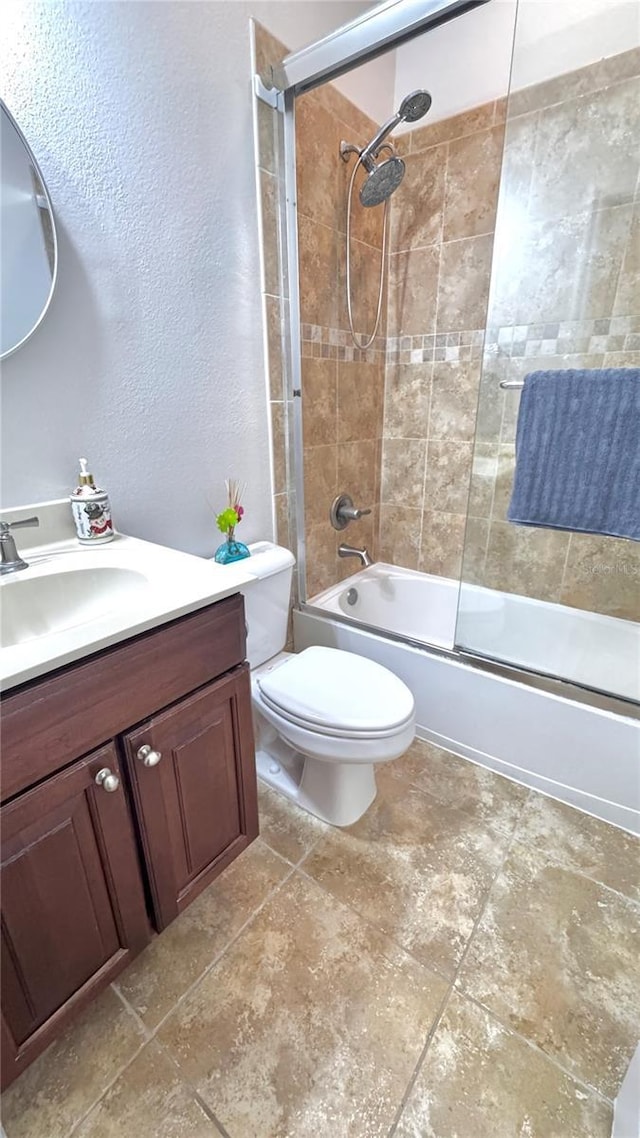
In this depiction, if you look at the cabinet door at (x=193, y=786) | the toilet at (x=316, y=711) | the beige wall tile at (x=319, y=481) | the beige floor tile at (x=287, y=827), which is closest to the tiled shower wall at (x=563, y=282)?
the beige wall tile at (x=319, y=481)

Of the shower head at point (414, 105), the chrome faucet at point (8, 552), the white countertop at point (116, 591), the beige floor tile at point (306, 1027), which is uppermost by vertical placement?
the shower head at point (414, 105)

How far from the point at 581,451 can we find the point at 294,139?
1294 mm

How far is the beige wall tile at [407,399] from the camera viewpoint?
2023 millimetres

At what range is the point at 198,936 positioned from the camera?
3.50 feet

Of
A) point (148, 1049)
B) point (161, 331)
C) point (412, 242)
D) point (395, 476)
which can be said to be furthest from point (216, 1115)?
point (412, 242)

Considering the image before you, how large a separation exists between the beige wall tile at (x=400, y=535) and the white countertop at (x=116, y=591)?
143 centimetres

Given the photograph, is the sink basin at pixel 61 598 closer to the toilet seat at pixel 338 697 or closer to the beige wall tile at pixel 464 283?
the toilet seat at pixel 338 697

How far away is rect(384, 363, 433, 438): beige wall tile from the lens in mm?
2023

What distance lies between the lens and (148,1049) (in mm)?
875

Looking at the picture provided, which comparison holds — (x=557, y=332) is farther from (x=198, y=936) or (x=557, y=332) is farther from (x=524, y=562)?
(x=198, y=936)

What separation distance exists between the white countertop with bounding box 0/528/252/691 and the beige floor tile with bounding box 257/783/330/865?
2.73 ft

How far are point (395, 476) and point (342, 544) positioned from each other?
0.46m

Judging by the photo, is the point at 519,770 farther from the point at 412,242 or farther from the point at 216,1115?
the point at 412,242

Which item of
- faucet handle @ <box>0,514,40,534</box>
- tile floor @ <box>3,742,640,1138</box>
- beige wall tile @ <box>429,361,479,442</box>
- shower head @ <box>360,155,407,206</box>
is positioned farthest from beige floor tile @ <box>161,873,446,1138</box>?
shower head @ <box>360,155,407,206</box>
